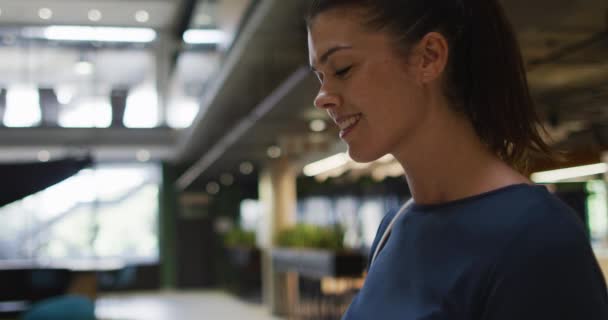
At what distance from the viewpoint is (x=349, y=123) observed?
73cm

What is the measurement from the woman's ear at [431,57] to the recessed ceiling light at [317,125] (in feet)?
24.5

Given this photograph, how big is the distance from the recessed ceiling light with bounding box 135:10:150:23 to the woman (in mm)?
16124

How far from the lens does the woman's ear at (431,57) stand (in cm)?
72

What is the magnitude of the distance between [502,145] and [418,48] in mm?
129

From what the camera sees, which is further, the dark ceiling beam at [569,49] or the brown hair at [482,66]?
the dark ceiling beam at [569,49]

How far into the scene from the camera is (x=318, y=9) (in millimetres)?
751

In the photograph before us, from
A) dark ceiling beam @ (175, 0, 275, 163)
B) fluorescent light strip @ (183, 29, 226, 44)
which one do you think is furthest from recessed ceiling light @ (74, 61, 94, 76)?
fluorescent light strip @ (183, 29, 226, 44)

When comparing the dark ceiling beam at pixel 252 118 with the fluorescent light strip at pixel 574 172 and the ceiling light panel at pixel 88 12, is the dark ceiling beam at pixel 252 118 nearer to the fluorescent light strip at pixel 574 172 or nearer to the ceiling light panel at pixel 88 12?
the ceiling light panel at pixel 88 12

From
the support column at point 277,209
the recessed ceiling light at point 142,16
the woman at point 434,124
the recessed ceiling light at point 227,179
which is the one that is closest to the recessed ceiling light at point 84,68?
the recessed ceiling light at point 142,16

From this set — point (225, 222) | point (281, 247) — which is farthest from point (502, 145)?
point (225, 222)

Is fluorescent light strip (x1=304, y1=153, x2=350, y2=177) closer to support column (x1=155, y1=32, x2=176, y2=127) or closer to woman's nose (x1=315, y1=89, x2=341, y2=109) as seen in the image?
support column (x1=155, y1=32, x2=176, y2=127)

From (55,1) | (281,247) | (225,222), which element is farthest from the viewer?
(225,222)

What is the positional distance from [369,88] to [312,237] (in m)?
8.52

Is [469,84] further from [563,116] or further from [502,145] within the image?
[563,116]
